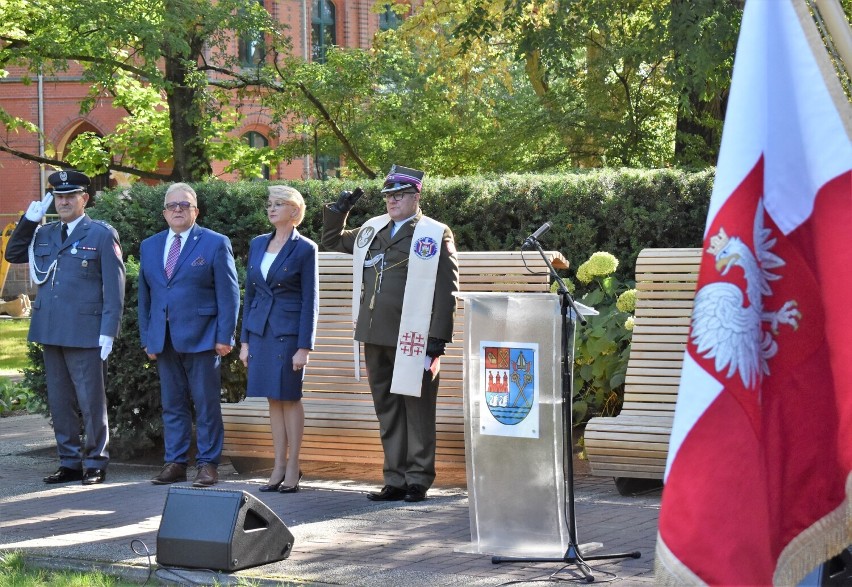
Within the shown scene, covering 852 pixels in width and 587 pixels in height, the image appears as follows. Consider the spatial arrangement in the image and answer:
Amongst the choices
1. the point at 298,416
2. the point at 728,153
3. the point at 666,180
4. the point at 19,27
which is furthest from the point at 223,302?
the point at 19,27

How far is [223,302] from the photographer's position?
8602 millimetres

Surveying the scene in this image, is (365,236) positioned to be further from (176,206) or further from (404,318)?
(176,206)

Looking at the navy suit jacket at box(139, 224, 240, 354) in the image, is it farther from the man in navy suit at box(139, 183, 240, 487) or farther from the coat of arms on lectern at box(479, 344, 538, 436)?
the coat of arms on lectern at box(479, 344, 538, 436)

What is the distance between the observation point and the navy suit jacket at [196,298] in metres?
8.55

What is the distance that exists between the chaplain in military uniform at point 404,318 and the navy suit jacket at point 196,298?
93cm

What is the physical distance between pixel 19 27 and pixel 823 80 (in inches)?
806

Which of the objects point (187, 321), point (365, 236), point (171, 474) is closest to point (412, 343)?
point (365, 236)

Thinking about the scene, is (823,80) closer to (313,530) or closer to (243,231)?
(313,530)

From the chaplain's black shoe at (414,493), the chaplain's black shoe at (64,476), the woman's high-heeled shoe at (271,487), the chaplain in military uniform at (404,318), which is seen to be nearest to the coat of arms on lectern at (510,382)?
the chaplain in military uniform at (404,318)

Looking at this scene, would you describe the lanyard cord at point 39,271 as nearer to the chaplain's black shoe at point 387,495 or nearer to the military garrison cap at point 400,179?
the military garrison cap at point 400,179

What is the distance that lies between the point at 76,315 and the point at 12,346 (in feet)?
44.6

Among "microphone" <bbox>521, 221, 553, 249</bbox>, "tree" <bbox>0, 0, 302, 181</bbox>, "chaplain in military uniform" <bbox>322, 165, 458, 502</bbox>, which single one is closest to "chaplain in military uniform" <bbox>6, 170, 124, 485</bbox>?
"chaplain in military uniform" <bbox>322, 165, 458, 502</bbox>

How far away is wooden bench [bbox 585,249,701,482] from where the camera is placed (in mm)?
7664

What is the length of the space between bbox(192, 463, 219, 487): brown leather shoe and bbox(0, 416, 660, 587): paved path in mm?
143
